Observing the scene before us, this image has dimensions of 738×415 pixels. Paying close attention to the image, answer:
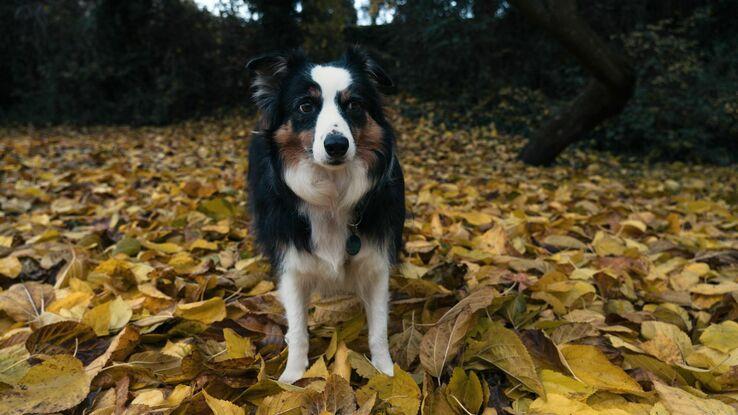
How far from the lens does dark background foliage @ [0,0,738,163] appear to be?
888cm

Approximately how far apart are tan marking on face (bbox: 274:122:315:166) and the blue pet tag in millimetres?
357

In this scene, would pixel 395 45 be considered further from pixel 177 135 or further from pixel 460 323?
pixel 460 323

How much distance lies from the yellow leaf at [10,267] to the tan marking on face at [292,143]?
143 centimetres

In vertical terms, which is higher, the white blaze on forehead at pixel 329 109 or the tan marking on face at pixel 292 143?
the white blaze on forehead at pixel 329 109

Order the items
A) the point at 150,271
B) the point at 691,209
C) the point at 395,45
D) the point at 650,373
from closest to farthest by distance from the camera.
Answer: the point at 650,373
the point at 150,271
the point at 691,209
the point at 395,45

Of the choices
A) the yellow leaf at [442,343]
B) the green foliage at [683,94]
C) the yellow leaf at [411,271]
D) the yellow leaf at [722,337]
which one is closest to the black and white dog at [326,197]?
the yellow leaf at [442,343]

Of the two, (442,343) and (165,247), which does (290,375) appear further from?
Result: (165,247)

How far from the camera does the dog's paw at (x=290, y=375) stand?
1833 mm

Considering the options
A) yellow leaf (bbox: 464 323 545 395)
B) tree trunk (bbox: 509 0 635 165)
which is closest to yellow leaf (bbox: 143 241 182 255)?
yellow leaf (bbox: 464 323 545 395)

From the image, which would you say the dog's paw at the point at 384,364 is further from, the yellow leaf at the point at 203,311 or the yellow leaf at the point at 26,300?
the yellow leaf at the point at 26,300

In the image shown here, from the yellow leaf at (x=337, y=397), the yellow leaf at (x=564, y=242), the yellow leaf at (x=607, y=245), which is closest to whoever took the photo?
the yellow leaf at (x=337, y=397)

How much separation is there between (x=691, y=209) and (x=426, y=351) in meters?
3.43

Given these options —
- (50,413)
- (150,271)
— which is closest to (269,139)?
(150,271)

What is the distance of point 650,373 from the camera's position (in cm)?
166
